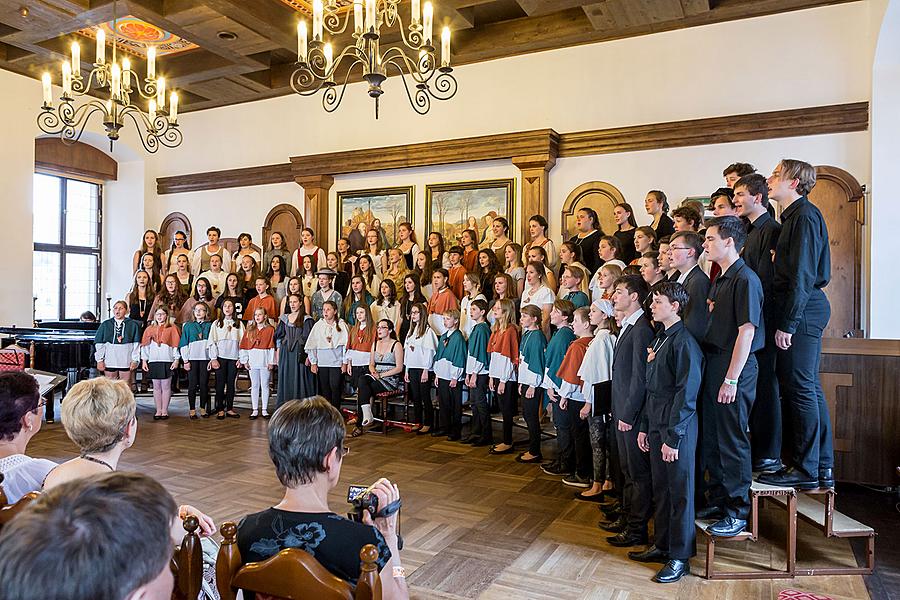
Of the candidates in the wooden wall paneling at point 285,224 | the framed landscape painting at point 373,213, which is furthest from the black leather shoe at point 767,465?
the wooden wall paneling at point 285,224

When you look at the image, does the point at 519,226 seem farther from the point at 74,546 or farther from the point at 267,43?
the point at 74,546

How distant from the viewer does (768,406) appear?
361 centimetres

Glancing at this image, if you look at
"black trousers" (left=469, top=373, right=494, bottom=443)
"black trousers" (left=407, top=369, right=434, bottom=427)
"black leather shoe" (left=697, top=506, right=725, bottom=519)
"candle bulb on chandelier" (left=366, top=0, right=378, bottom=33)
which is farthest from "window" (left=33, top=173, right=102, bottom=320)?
"black leather shoe" (left=697, top=506, right=725, bottom=519)

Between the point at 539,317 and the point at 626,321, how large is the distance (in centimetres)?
189

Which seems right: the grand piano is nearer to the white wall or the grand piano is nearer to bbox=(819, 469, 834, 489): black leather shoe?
the white wall

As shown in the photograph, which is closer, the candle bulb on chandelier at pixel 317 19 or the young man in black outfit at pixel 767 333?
the young man in black outfit at pixel 767 333

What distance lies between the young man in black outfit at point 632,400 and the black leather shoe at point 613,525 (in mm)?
46

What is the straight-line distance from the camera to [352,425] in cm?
703

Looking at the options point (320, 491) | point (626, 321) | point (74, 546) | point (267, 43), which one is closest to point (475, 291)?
point (626, 321)

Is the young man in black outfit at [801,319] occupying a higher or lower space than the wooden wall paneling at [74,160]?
lower

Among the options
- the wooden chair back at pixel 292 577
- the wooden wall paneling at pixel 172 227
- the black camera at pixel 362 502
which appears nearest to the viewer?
the wooden chair back at pixel 292 577

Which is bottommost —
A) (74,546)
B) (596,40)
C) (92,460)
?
(92,460)

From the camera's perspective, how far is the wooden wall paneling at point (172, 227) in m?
11.3

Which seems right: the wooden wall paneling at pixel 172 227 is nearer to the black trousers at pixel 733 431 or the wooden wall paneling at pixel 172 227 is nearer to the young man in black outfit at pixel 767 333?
the young man in black outfit at pixel 767 333
